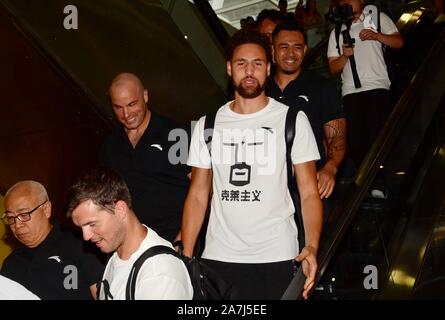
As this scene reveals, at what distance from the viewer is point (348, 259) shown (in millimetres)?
3529

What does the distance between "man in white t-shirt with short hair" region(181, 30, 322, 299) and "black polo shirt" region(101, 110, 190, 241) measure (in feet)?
1.81

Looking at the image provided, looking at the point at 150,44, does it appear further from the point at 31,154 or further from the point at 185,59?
the point at 31,154

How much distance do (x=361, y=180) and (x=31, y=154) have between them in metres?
2.83

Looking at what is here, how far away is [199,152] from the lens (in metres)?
3.22

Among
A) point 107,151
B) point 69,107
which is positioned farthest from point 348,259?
point 69,107

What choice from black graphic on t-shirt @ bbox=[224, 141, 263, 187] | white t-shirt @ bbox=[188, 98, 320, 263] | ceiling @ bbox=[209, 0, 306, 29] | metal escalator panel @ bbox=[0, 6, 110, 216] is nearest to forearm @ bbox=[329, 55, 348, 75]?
metal escalator panel @ bbox=[0, 6, 110, 216]

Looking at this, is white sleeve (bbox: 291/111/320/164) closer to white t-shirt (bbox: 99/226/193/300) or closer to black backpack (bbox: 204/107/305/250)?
black backpack (bbox: 204/107/305/250)

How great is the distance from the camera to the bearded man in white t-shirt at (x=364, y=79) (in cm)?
507

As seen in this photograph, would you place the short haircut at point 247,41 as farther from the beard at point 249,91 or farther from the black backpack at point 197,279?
the black backpack at point 197,279

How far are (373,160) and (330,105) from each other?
44 centimetres

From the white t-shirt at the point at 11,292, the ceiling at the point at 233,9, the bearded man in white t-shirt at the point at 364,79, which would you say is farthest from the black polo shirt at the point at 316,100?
the ceiling at the point at 233,9

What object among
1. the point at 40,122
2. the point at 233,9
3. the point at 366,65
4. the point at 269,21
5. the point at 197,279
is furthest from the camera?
the point at 233,9

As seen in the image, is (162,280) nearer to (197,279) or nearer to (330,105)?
Answer: (197,279)

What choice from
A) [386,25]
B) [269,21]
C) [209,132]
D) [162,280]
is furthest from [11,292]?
[386,25]
